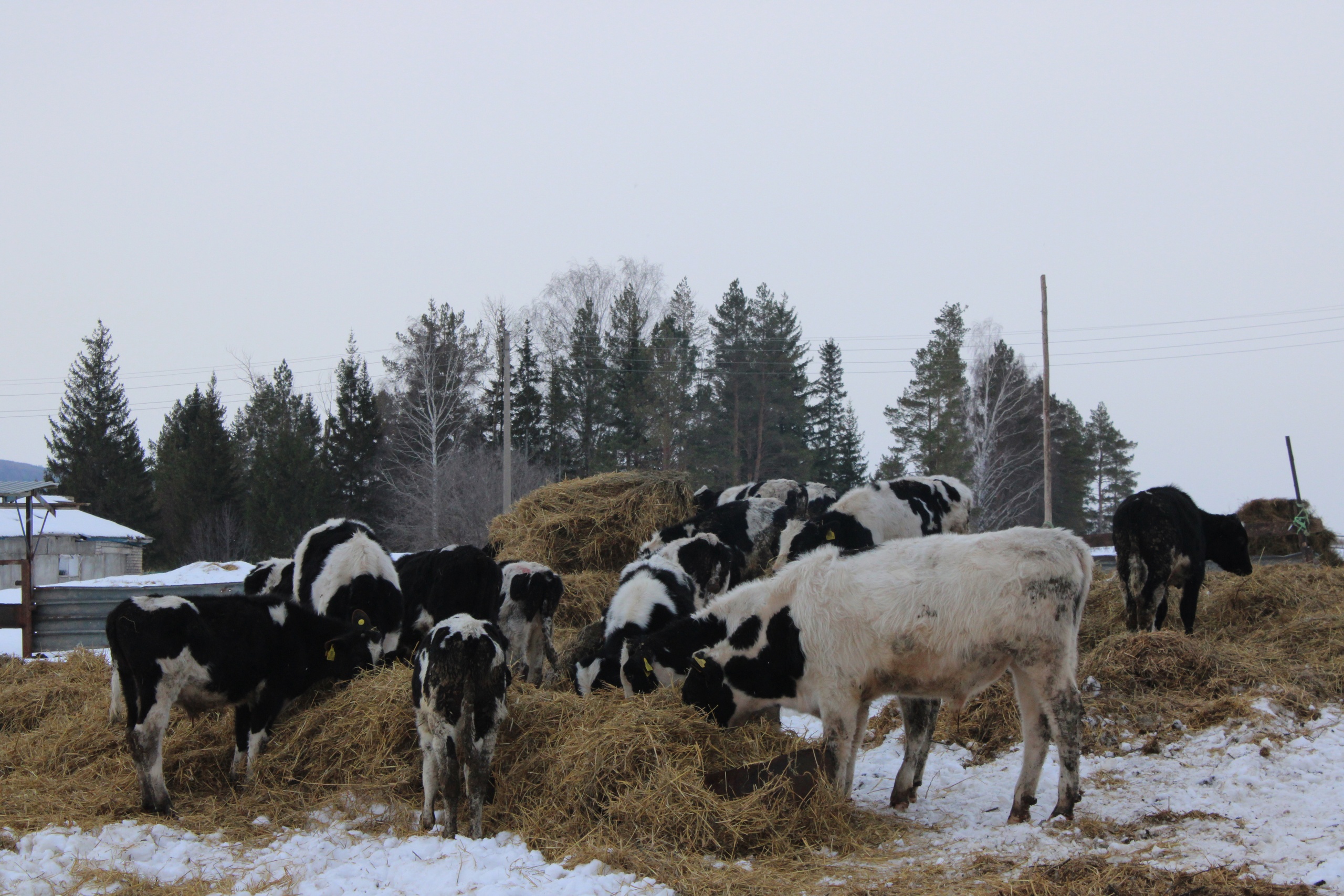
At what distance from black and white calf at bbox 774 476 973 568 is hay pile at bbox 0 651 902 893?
458cm

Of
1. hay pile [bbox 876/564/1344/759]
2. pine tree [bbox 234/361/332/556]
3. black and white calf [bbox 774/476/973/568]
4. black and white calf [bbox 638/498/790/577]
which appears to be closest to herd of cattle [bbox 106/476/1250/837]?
hay pile [bbox 876/564/1344/759]

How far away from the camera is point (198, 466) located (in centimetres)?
4728

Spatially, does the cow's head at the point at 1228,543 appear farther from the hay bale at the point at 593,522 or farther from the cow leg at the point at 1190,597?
the hay bale at the point at 593,522

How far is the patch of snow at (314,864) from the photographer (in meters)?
5.21

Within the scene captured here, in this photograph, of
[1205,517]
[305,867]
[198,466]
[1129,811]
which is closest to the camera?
[305,867]

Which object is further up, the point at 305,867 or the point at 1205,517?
the point at 1205,517

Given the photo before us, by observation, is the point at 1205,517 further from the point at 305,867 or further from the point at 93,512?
the point at 93,512

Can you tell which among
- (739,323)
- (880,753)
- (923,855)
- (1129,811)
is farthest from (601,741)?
(739,323)

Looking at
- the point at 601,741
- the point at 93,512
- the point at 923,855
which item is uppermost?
the point at 93,512

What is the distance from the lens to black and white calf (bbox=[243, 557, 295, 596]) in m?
10.6

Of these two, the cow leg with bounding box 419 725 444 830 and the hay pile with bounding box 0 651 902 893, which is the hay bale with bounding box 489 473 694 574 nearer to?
the hay pile with bounding box 0 651 902 893

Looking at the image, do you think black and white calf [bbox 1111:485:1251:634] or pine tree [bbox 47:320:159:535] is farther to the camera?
pine tree [bbox 47:320:159:535]

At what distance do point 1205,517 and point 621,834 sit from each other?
10.4m

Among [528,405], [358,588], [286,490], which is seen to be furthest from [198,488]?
[358,588]
